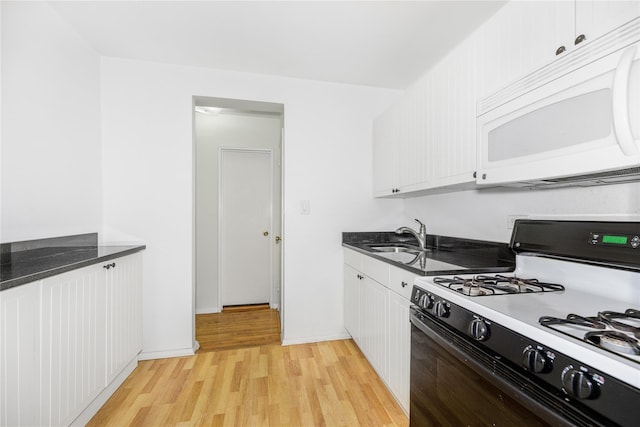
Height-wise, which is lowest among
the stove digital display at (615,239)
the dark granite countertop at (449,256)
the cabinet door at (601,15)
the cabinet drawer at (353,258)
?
the cabinet drawer at (353,258)

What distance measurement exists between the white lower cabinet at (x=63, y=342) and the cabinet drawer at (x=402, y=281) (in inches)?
65.1

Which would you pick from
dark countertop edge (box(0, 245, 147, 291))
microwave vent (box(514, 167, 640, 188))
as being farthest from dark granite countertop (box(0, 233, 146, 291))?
microwave vent (box(514, 167, 640, 188))

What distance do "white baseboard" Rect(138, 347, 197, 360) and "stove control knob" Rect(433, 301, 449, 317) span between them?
2139 millimetres

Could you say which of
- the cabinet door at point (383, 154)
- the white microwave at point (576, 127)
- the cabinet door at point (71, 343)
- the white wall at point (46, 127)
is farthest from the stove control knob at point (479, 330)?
the white wall at point (46, 127)

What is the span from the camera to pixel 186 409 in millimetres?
1727

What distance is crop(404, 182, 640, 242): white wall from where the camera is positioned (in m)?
1.15

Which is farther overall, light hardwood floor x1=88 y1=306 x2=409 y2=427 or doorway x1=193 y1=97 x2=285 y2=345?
doorway x1=193 y1=97 x2=285 y2=345

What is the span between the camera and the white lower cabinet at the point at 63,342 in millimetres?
1061

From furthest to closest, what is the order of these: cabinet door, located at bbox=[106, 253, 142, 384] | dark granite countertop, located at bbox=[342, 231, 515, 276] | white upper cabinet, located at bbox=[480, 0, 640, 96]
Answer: cabinet door, located at bbox=[106, 253, 142, 384], dark granite countertop, located at bbox=[342, 231, 515, 276], white upper cabinet, located at bbox=[480, 0, 640, 96]

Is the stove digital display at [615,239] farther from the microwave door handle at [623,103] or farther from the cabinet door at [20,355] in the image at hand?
the cabinet door at [20,355]

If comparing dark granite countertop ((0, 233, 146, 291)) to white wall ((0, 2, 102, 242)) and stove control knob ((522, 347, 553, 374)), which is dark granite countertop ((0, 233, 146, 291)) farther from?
stove control knob ((522, 347, 553, 374))

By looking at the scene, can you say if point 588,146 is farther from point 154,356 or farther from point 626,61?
point 154,356

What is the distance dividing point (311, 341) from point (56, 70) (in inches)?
108

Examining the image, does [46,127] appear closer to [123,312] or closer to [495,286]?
[123,312]
